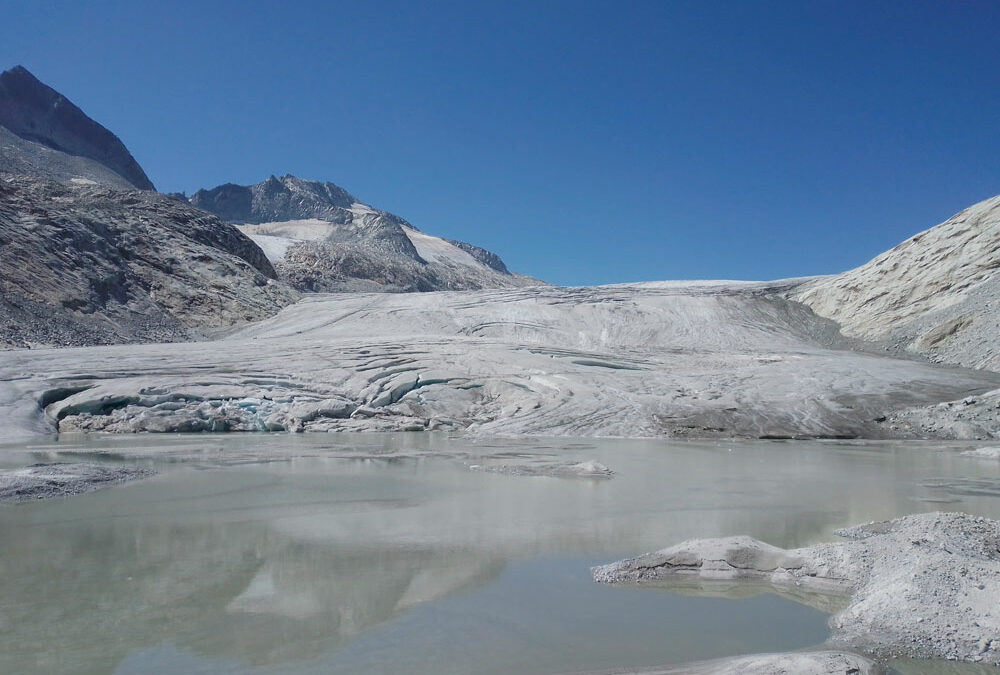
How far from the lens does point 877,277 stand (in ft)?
102

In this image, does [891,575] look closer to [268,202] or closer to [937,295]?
[937,295]

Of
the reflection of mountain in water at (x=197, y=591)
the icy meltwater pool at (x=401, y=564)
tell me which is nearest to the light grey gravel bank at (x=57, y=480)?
the icy meltwater pool at (x=401, y=564)

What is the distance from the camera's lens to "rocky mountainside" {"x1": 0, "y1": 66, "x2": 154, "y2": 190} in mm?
84688

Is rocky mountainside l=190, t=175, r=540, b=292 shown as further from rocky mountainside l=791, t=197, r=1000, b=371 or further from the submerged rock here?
the submerged rock

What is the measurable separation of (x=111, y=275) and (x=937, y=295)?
3503cm

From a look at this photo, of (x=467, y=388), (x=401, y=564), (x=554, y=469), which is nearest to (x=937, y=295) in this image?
(x=467, y=388)

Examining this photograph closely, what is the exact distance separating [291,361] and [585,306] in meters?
15.0

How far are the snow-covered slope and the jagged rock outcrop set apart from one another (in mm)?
6234

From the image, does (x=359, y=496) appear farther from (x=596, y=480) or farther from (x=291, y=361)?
(x=291, y=361)

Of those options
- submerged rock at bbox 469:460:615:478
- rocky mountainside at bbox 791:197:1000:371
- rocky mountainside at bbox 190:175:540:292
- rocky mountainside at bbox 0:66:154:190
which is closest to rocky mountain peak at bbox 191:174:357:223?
rocky mountainside at bbox 190:175:540:292

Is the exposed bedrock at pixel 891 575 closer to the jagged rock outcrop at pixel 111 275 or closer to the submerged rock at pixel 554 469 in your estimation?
the submerged rock at pixel 554 469

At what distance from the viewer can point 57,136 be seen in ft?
310

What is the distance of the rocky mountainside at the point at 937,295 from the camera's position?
979 inches

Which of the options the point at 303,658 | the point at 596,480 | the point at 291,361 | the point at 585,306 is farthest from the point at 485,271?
the point at 303,658
